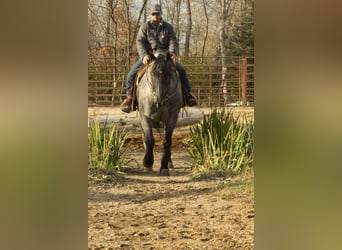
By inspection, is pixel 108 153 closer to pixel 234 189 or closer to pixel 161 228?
pixel 161 228

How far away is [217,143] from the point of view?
5.46 meters

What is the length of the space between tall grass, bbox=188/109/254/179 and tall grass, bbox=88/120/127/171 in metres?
0.77

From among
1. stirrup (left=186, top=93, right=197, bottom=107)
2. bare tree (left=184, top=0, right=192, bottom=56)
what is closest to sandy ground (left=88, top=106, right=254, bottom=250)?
stirrup (left=186, top=93, right=197, bottom=107)

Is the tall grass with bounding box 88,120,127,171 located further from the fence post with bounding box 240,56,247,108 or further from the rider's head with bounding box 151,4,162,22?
the fence post with bounding box 240,56,247,108

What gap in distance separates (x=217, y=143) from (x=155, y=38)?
4.32 ft

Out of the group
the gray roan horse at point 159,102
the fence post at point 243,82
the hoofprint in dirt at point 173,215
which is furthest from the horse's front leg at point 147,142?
the fence post at point 243,82

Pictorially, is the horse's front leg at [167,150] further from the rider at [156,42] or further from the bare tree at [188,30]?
the bare tree at [188,30]

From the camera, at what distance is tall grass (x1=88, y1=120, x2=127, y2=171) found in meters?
5.38

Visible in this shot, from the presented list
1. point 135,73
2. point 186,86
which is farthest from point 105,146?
point 186,86

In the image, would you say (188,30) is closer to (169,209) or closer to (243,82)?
(243,82)

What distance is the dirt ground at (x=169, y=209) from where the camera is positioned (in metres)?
5.30

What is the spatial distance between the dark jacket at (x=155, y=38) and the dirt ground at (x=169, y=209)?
91 cm

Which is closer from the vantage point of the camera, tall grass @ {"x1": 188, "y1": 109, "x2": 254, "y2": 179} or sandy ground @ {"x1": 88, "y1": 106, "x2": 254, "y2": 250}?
sandy ground @ {"x1": 88, "y1": 106, "x2": 254, "y2": 250}

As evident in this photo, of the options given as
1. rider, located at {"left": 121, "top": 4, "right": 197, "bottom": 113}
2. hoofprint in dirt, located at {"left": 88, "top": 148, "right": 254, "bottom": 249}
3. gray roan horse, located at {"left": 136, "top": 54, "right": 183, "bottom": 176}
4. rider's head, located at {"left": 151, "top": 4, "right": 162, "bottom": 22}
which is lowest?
hoofprint in dirt, located at {"left": 88, "top": 148, "right": 254, "bottom": 249}
